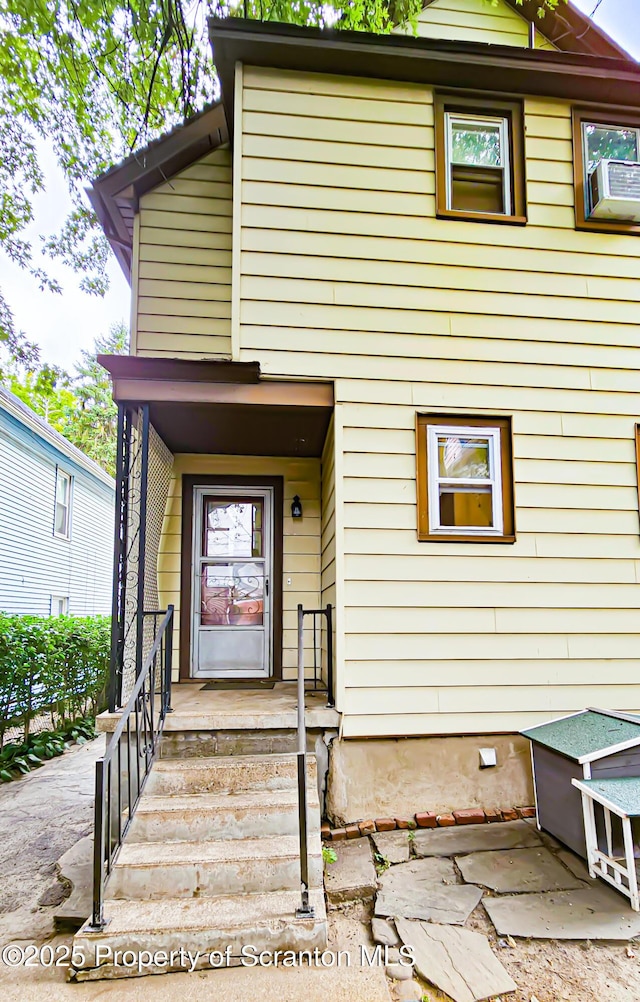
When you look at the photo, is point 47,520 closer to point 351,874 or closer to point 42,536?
point 42,536

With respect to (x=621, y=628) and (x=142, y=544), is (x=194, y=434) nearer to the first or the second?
(x=142, y=544)

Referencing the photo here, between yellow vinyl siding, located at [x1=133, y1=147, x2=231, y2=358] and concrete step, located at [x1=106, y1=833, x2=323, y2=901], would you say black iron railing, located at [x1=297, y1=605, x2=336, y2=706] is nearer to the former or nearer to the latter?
concrete step, located at [x1=106, y1=833, x2=323, y2=901]

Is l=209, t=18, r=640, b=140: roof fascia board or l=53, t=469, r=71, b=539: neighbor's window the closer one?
l=209, t=18, r=640, b=140: roof fascia board

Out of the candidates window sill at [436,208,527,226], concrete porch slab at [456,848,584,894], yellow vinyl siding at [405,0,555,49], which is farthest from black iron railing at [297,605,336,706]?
yellow vinyl siding at [405,0,555,49]

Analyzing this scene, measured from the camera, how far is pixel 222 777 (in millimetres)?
3771

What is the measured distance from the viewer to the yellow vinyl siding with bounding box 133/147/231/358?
18.1ft

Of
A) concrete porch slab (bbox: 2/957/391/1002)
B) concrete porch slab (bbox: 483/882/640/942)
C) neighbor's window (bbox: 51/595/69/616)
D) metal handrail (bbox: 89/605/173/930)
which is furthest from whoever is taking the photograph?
neighbor's window (bbox: 51/595/69/616)

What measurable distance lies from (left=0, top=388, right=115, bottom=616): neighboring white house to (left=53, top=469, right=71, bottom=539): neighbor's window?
2 centimetres

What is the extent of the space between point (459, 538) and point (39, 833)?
4.06 m

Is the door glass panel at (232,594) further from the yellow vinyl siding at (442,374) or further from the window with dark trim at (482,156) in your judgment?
the window with dark trim at (482,156)

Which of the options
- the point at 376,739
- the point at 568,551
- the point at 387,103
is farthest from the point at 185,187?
the point at 376,739

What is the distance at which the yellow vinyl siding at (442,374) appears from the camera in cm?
430

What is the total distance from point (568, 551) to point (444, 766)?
1931 millimetres

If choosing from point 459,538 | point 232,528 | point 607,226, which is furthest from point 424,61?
point 232,528
